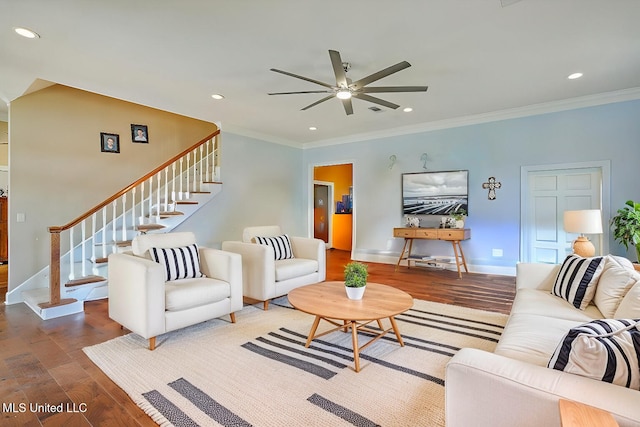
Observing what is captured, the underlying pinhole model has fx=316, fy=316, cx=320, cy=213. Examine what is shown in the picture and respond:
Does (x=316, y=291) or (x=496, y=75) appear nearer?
(x=316, y=291)

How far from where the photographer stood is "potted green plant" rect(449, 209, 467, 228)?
5.26 meters

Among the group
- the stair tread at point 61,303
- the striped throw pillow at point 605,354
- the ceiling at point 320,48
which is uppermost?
the ceiling at point 320,48

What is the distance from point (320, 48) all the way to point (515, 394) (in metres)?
2.92

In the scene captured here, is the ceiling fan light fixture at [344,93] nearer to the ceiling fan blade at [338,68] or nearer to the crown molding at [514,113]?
the ceiling fan blade at [338,68]

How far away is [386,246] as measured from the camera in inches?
250

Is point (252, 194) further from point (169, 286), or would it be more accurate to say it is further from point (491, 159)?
point (491, 159)

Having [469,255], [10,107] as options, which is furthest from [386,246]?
[10,107]

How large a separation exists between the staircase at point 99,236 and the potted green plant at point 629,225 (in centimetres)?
575

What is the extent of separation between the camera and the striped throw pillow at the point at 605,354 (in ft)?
3.27

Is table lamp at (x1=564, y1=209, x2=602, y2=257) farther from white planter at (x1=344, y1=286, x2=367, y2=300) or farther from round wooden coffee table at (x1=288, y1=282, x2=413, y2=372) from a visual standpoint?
white planter at (x1=344, y1=286, x2=367, y2=300)

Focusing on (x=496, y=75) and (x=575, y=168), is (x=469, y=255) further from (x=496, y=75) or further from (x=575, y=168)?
(x=496, y=75)

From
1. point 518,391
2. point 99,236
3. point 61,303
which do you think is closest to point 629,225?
point 518,391

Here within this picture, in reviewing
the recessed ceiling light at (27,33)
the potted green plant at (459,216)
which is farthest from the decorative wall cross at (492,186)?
the recessed ceiling light at (27,33)

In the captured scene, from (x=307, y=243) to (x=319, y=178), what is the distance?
4997 mm
